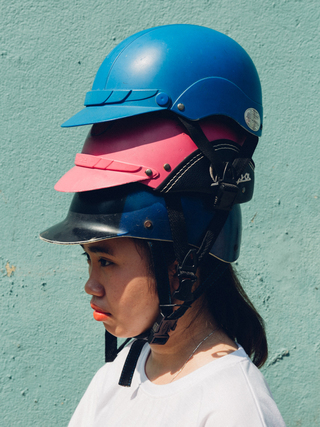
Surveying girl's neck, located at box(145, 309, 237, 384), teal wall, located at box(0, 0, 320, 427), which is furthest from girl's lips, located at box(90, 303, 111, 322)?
teal wall, located at box(0, 0, 320, 427)

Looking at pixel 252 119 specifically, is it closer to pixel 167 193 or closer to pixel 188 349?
pixel 167 193

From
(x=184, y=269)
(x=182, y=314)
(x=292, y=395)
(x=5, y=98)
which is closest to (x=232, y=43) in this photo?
(x=184, y=269)

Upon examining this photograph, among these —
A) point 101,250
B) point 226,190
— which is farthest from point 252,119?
point 101,250

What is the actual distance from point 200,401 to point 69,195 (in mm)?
1193

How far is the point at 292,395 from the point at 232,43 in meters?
1.62

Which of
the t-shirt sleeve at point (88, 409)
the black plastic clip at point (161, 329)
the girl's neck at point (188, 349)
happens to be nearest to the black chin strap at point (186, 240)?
the black plastic clip at point (161, 329)

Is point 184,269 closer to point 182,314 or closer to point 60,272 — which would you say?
point 182,314

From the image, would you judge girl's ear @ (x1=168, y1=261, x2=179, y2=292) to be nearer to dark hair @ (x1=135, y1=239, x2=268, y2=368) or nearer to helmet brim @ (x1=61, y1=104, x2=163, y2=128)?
dark hair @ (x1=135, y1=239, x2=268, y2=368)

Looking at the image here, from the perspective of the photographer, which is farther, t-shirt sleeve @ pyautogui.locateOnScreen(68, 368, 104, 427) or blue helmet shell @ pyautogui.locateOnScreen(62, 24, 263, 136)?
t-shirt sleeve @ pyautogui.locateOnScreen(68, 368, 104, 427)

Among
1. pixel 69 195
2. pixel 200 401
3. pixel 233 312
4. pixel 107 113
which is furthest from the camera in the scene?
pixel 69 195

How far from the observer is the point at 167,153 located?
1.25 m

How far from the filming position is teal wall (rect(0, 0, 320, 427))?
203 cm

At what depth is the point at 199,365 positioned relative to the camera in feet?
4.29

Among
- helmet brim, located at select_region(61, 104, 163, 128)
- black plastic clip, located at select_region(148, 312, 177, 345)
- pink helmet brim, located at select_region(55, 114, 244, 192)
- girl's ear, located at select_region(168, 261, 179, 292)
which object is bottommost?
black plastic clip, located at select_region(148, 312, 177, 345)
